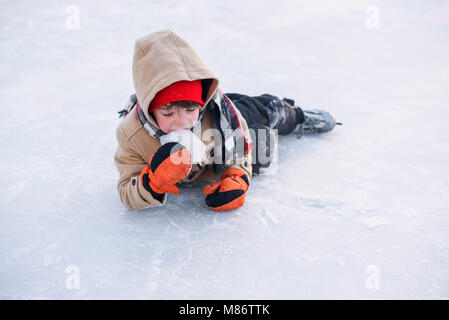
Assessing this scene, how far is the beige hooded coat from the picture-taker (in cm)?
87

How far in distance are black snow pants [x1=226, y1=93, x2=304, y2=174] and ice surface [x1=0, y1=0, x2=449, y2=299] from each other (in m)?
0.07

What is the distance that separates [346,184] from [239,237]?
0.46 metres

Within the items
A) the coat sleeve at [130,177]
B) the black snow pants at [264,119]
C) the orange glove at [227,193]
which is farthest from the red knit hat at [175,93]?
the black snow pants at [264,119]

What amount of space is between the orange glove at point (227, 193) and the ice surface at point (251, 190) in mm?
32

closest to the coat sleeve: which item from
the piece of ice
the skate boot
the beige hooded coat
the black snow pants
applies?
the beige hooded coat

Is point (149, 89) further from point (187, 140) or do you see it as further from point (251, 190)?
point (251, 190)

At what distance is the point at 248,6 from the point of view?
331 cm

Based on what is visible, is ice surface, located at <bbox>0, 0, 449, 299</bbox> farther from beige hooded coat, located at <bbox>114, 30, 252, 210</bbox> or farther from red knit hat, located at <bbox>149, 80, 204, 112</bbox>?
red knit hat, located at <bbox>149, 80, 204, 112</bbox>

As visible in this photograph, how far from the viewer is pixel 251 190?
115cm

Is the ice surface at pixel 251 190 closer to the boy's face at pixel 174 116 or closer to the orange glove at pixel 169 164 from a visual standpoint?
the orange glove at pixel 169 164

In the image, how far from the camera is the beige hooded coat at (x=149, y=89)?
866 millimetres

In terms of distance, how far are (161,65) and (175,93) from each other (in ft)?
0.25

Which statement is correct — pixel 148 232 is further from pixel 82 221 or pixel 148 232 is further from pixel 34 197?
pixel 34 197
